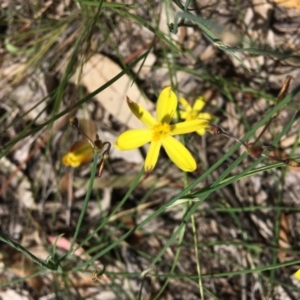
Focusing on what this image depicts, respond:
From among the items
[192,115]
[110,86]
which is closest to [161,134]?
[192,115]

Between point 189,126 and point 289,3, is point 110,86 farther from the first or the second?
point 189,126

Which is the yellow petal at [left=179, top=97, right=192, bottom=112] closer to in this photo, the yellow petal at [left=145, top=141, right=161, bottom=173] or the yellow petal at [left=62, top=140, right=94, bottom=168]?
the yellow petal at [left=62, top=140, right=94, bottom=168]

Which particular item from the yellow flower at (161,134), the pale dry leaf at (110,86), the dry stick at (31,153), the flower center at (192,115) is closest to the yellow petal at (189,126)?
the yellow flower at (161,134)

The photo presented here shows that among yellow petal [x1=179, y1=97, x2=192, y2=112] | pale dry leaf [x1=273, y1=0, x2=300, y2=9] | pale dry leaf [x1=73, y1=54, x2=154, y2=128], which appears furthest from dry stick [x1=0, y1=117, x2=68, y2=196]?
pale dry leaf [x1=273, y1=0, x2=300, y2=9]

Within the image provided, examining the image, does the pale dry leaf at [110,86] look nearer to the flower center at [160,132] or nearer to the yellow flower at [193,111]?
the yellow flower at [193,111]

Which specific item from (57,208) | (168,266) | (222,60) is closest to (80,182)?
(57,208)

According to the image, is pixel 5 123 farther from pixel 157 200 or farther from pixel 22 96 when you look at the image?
pixel 157 200

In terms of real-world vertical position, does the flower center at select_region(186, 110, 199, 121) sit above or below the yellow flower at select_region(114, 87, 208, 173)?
below
